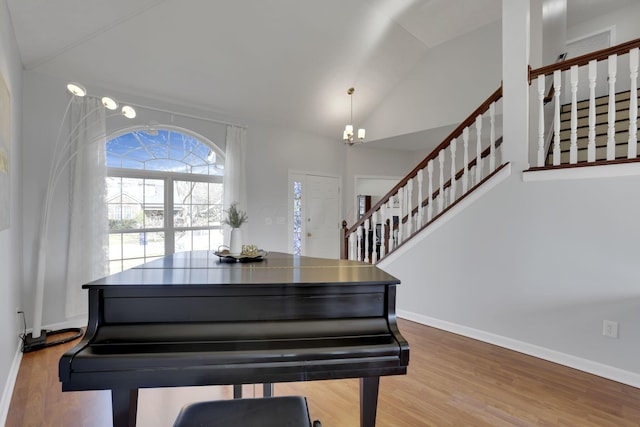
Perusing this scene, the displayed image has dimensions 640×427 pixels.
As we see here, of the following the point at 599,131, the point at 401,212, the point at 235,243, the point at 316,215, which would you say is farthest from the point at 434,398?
the point at 316,215

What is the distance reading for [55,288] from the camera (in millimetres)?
3242

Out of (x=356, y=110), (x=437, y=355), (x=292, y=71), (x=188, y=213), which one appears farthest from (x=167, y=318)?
(x=356, y=110)

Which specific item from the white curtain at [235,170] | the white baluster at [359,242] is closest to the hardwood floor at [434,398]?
the white baluster at [359,242]

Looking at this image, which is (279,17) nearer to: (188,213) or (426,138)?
(188,213)

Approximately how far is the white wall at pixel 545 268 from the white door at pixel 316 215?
2.55 meters

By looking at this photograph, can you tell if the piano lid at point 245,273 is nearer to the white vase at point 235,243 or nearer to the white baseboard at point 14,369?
the white vase at point 235,243

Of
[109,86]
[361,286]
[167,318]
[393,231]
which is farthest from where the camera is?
[393,231]

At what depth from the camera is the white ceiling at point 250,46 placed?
9.45 ft

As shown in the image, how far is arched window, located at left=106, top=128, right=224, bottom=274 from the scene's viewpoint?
373cm

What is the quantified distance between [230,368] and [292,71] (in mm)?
4055

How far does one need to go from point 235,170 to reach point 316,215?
72.9 inches

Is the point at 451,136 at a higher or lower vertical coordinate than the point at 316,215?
higher

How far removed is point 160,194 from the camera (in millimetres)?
4066

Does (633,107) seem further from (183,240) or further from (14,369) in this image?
(14,369)
